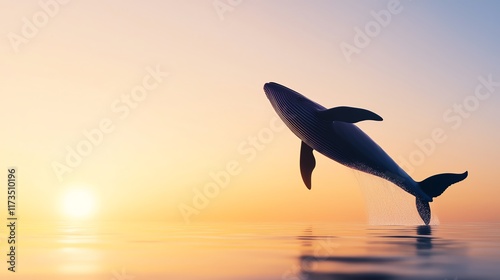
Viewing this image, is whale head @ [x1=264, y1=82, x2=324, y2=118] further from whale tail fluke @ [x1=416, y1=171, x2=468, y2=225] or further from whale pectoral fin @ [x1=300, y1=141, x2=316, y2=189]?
whale tail fluke @ [x1=416, y1=171, x2=468, y2=225]

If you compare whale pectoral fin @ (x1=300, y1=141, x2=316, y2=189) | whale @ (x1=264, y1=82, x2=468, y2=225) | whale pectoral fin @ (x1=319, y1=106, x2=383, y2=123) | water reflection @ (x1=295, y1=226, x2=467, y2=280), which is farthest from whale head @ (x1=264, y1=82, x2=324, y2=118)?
water reflection @ (x1=295, y1=226, x2=467, y2=280)

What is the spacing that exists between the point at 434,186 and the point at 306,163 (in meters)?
7.29

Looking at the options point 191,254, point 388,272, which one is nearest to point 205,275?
point 388,272

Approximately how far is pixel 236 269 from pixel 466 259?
20.8ft

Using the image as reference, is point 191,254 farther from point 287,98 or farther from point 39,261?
point 287,98

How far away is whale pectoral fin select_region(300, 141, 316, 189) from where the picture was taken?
91.0 ft

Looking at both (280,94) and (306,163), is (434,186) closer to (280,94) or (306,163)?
(306,163)

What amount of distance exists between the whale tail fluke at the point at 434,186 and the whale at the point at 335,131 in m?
2.89

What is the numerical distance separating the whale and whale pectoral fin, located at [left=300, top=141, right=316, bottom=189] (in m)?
2.46

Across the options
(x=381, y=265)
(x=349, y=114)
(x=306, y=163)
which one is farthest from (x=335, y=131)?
(x=381, y=265)

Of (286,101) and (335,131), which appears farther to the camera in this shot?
(286,101)

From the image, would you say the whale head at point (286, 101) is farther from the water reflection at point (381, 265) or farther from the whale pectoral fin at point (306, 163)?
the water reflection at point (381, 265)

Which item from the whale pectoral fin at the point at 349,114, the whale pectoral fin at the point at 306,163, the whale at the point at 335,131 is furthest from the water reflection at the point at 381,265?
the whale pectoral fin at the point at 306,163

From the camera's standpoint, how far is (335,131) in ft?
79.1
